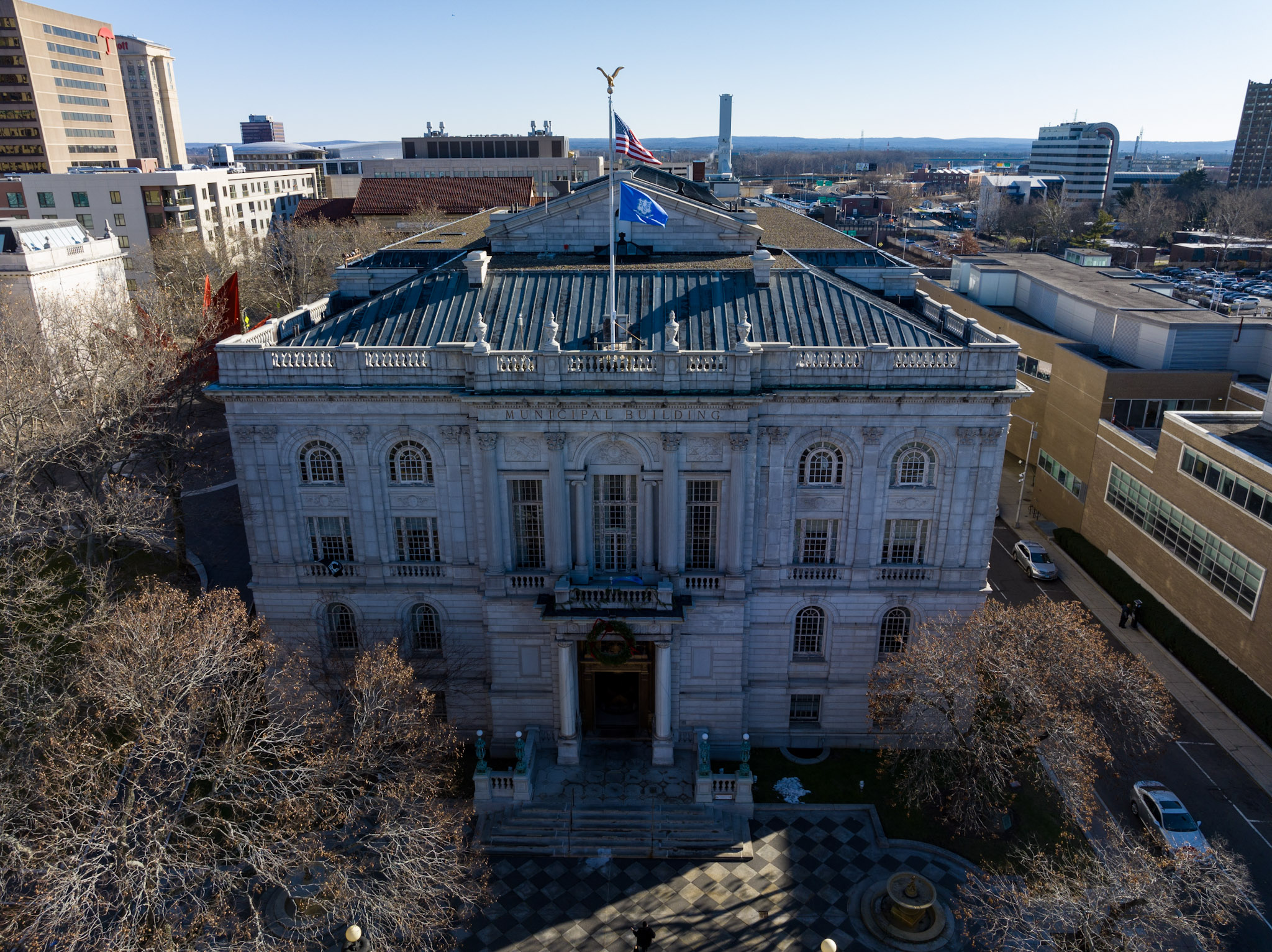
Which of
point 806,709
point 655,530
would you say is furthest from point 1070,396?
point 655,530

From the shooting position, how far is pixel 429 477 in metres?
40.9

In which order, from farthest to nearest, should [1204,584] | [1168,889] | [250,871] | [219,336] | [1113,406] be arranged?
[219,336] → [1113,406] → [1204,584] → [250,871] → [1168,889]

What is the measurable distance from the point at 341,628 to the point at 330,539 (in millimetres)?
4949

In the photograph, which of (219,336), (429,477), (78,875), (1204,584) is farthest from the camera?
(219,336)

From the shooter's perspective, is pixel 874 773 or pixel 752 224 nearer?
pixel 874 773

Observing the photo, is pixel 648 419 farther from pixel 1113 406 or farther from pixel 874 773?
pixel 1113 406

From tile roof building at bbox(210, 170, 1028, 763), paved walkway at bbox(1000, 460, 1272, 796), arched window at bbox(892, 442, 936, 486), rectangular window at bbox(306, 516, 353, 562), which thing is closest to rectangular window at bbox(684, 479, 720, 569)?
tile roof building at bbox(210, 170, 1028, 763)

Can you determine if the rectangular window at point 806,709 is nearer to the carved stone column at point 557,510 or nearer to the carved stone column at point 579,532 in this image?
the carved stone column at point 579,532

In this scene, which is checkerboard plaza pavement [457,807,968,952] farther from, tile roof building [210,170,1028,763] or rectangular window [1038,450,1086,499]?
rectangular window [1038,450,1086,499]

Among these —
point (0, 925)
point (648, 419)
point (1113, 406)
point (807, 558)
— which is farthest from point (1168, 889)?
point (1113, 406)

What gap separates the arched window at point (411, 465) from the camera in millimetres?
40375

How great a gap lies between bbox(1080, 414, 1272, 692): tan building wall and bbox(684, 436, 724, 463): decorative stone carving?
2963 cm

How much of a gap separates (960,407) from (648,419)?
14.2 meters

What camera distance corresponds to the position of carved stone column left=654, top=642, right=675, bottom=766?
132ft
